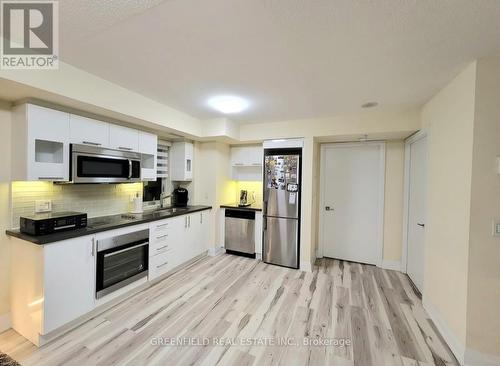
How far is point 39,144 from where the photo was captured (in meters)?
2.22

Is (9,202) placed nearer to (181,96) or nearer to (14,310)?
(14,310)

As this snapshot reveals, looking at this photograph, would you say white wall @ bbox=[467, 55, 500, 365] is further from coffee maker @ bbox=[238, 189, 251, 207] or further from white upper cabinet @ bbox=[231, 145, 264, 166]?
coffee maker @ bbox=[238, 189, 251, 207]

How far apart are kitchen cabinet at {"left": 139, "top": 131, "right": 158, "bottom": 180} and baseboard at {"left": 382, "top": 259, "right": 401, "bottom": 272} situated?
3922 mm

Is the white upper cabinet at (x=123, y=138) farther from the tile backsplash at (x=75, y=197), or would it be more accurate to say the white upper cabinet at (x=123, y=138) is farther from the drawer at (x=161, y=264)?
the drawer at (x=161, y=264)

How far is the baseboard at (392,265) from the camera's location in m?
3.57

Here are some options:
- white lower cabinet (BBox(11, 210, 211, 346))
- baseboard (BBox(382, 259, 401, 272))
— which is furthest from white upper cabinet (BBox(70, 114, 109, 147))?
baseboard (BBox(382, 259, 401, 272))

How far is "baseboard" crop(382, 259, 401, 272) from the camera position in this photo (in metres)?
3.57

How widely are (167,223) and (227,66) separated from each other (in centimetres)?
224

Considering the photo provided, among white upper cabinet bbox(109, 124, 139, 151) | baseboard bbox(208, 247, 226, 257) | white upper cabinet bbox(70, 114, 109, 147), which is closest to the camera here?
white upper cabinet bbox(70, 114, 109, 147)

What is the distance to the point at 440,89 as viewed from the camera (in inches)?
Result: 90.5

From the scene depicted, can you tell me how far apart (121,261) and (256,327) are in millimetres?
1645

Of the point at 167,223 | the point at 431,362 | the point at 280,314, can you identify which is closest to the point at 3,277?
the point at 167,223

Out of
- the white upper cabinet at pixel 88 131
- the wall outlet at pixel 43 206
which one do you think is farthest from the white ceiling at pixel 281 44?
the wall outlet at pixel 43 206

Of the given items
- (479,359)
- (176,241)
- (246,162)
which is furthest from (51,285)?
(479,359)
